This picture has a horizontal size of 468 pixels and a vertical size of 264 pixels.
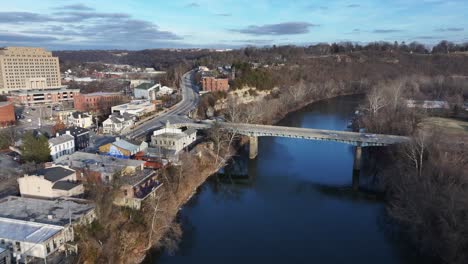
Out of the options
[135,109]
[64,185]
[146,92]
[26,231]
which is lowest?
[26,231]

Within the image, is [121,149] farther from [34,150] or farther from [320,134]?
[320,134]

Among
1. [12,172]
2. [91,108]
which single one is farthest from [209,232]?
[91,108]

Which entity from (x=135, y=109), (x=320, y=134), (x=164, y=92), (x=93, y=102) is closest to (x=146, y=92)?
(x=164, y=92)

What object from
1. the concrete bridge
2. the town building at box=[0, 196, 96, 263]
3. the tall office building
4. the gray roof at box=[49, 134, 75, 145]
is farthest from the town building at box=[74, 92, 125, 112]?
the tall office building

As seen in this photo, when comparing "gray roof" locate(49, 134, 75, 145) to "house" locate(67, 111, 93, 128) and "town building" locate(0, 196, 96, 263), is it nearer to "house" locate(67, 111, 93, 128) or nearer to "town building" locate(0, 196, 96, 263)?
"house" locate(67, 111, 93, 128)

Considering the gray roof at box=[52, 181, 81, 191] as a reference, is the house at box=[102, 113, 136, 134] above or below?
above
